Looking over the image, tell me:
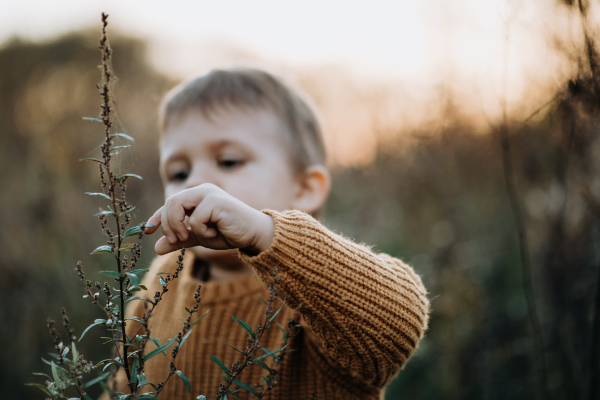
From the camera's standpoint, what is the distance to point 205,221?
86 cm

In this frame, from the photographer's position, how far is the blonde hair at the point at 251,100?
1660 mm

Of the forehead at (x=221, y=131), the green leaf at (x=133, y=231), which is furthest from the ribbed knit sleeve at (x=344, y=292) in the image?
the forehead at (x=221, y=131)

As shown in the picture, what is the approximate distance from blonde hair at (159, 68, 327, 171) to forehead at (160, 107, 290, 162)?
1.4 inches

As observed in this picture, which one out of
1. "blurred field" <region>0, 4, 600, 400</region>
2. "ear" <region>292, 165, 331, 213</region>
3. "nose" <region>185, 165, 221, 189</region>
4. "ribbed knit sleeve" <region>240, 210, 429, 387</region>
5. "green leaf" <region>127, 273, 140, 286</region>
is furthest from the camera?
"blurred field" <region>0, 4, 600, 400</region>

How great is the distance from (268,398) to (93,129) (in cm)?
402

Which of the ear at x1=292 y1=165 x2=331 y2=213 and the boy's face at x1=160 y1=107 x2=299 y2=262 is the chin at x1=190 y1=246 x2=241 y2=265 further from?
the ear at x1=292 y1=165 x2=331 y2=213

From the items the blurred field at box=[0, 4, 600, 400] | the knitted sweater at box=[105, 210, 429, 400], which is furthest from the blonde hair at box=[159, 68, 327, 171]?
the blurred field at box=[0, 4, 600, 400]

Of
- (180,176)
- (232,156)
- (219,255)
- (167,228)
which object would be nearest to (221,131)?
(232,156)

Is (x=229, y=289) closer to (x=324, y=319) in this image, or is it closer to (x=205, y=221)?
(x=324, y=319)

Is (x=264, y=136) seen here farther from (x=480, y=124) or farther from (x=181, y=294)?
(x=480, y=124)

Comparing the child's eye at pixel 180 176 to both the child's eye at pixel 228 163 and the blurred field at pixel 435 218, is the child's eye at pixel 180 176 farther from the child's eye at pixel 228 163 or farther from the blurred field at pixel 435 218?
the blurred field at pixel 435 218

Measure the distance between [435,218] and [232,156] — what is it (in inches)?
123

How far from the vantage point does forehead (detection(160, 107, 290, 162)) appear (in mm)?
1510

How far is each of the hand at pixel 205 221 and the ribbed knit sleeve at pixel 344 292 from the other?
0.25 feet
